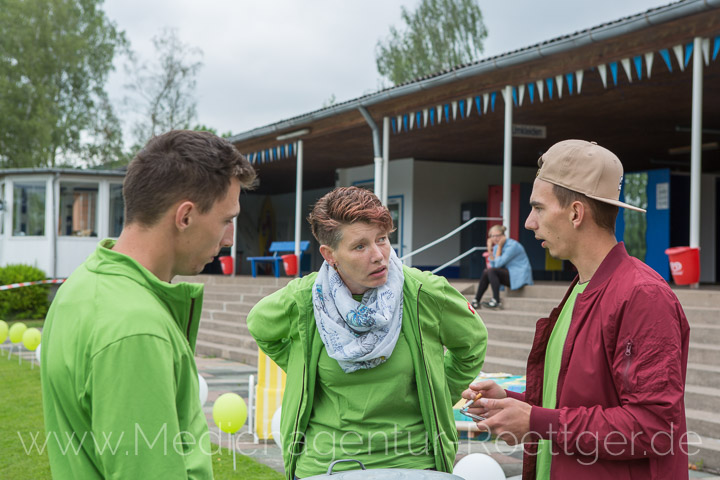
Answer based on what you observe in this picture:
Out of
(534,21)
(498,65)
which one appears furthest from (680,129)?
(534,21)

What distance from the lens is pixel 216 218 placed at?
155cm

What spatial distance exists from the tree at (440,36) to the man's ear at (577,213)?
112 ft

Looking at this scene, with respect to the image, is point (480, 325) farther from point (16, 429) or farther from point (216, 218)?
point (16, 429)

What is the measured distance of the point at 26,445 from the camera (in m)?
5.85

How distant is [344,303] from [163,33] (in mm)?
37079

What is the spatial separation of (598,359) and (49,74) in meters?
36.4

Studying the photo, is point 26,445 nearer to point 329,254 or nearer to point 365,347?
point 329,254

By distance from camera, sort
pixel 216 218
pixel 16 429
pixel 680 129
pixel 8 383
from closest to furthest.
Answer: pixel 216 218
pixel 16 429
pixel 8 383
pixel 680 129

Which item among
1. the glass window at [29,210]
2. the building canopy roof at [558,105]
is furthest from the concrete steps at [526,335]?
the glass window at [29,210]

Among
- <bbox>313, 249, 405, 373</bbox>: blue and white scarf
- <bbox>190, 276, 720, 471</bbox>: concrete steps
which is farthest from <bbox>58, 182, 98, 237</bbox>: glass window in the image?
<bbox>313, 249, 405, 373</bbox>: blue and white scarf

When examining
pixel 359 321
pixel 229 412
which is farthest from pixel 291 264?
pixel 359 321

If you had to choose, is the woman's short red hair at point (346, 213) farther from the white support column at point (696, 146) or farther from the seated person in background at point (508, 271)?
the seated person in background at point (508, 271)

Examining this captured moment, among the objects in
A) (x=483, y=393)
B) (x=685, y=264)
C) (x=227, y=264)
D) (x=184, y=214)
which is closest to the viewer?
(x=184, y=214)

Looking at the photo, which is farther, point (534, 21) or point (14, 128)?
point (534, 21)
